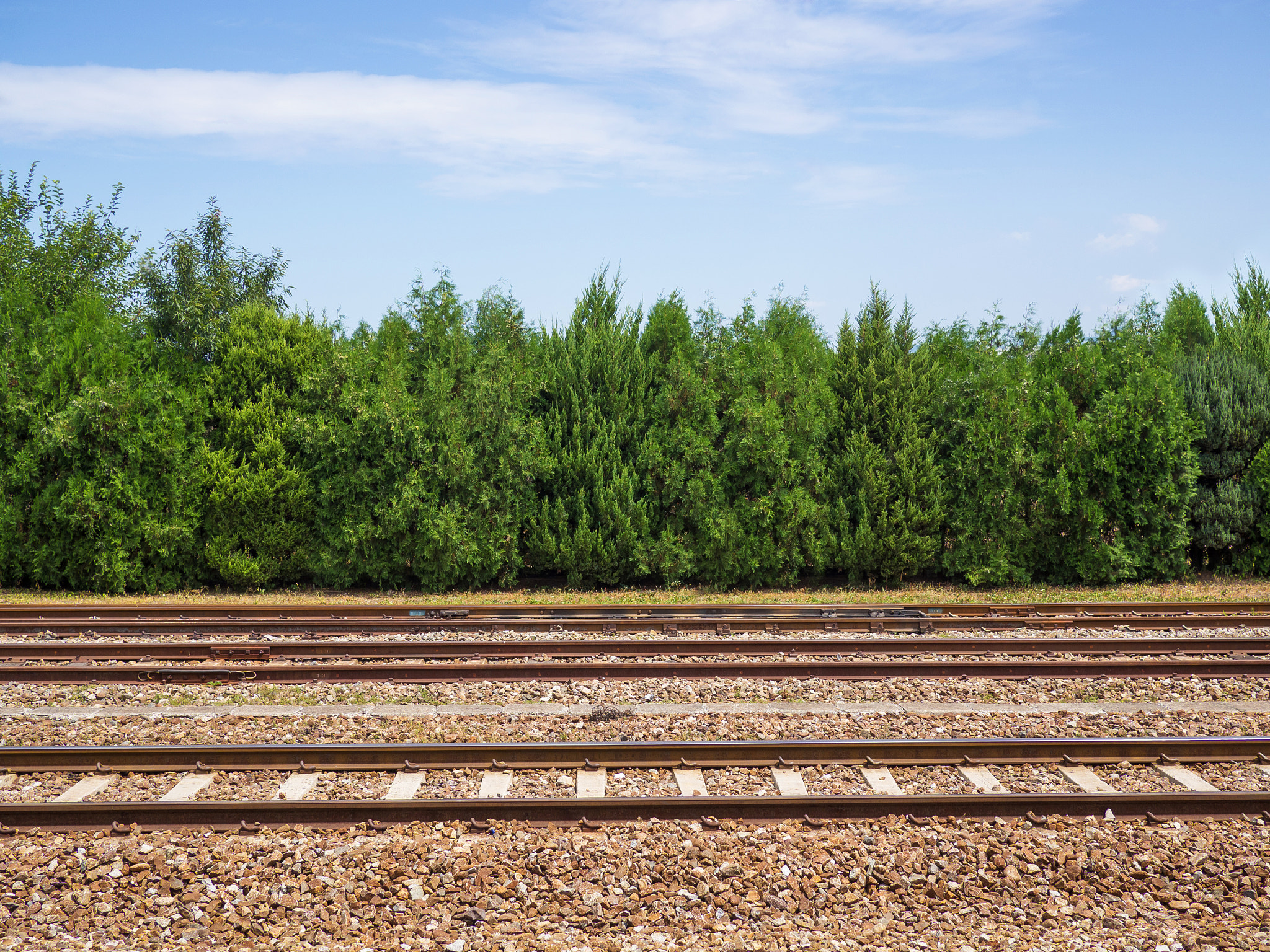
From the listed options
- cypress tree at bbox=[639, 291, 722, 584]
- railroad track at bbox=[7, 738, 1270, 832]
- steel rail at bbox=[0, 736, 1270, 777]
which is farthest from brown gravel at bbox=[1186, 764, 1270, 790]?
cypress tree at bbox=[639, 291, 722, 584]

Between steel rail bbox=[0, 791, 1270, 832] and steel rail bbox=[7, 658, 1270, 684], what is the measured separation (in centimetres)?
353

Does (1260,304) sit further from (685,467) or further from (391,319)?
(391,319)

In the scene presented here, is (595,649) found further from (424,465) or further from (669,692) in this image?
(424,465)

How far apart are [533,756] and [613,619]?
5.67m

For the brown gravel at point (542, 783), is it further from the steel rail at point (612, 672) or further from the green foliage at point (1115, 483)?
the green foliage at point (1115, 483)

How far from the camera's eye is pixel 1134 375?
16.3 metres

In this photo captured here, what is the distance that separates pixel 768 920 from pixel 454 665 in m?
5.59

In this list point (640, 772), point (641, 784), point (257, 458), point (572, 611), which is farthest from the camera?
point (257, 458)

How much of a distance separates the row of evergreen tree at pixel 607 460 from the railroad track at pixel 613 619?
7.97ft

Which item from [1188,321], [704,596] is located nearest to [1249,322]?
[1188,321]

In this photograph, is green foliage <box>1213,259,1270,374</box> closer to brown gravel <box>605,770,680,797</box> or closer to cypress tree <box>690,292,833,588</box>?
cypress tree <box>690,292,833,588</box>

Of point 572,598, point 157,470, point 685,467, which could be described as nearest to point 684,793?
point 572,598

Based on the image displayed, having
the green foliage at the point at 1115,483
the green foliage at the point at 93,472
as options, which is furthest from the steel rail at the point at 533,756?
the green foliage at the point at 1115,483

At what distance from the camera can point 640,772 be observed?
707 cm
